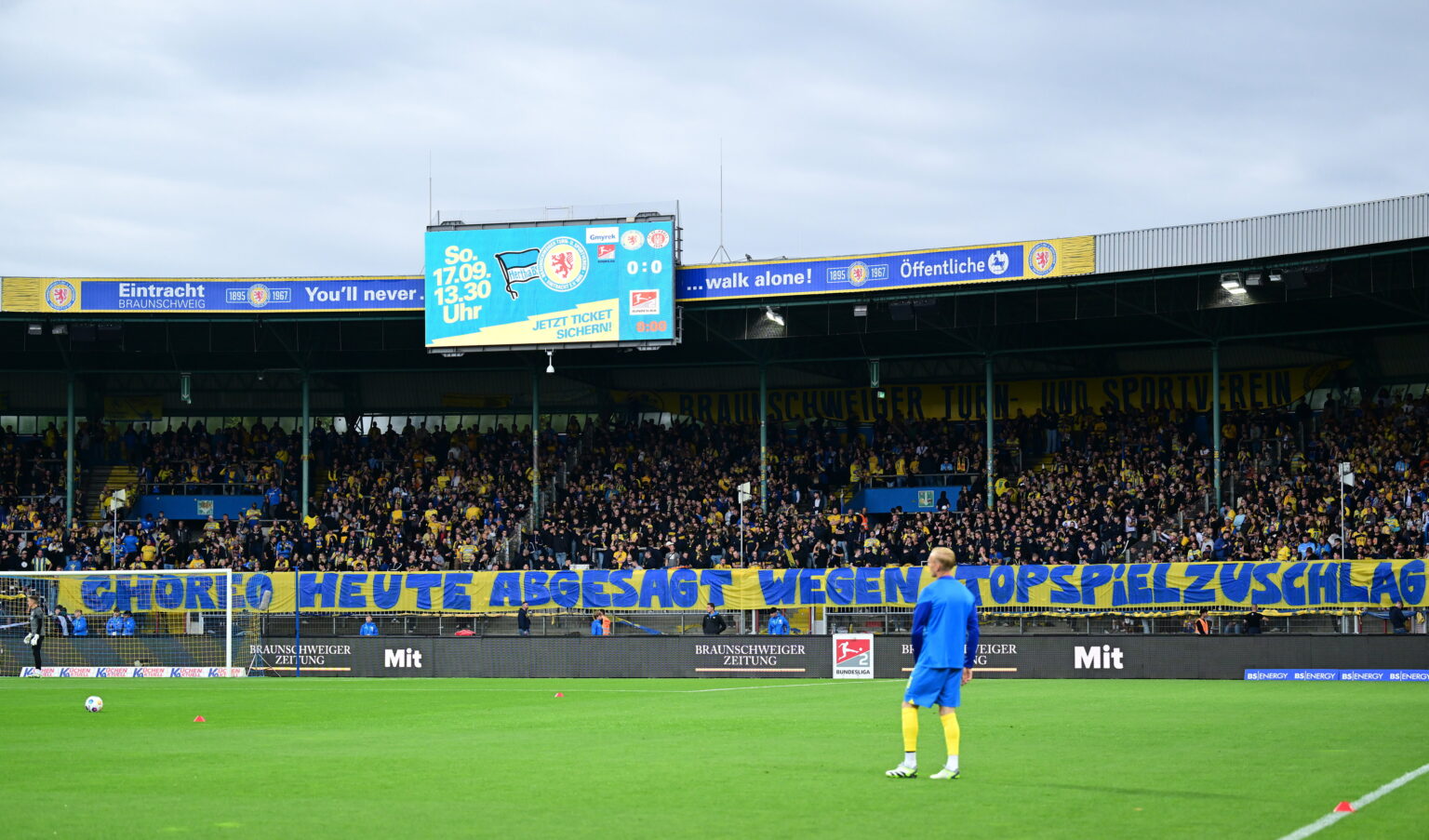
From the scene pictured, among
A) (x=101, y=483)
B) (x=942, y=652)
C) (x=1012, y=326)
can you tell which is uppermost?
(x=1012, y=326)

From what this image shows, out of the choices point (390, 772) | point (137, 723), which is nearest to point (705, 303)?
point (137, 723)

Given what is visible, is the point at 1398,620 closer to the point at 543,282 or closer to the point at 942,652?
the point at 543,282

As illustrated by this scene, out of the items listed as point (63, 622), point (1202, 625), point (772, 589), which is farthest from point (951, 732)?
point (63, 622)

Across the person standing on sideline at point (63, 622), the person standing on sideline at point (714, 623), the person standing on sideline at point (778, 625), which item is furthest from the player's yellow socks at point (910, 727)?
the person standing on sideline at point (63, 622)

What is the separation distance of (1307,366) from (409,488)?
3126 cm

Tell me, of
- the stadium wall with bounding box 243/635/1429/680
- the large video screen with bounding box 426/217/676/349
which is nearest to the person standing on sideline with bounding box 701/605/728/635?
the stadium wall with bounding box 243/635/1429/680

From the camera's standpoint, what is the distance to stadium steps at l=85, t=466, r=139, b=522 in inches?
2290

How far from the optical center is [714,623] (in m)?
43.2

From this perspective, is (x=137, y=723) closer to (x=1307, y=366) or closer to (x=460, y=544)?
(x=460, y=544)

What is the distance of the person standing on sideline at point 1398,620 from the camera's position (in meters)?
37.1

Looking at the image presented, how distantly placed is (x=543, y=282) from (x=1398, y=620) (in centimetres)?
2669

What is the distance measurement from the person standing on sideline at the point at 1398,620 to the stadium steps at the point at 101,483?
4331cm

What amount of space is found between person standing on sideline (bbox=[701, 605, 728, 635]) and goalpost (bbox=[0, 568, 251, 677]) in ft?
40.7

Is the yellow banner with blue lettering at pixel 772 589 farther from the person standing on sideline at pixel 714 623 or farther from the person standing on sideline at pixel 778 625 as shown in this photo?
the person standing on sideline at pixel 714 623
